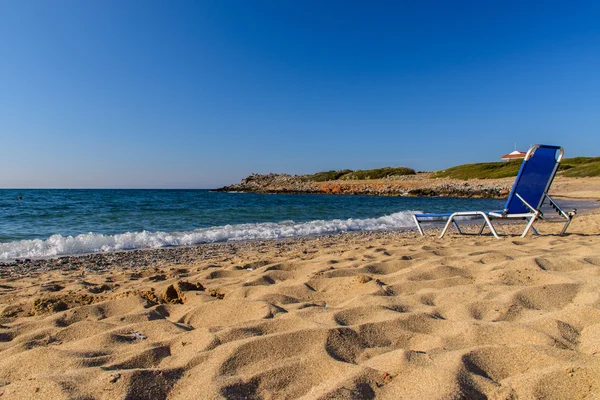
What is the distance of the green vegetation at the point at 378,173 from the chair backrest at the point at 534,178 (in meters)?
50.8

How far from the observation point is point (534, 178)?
21.9ft

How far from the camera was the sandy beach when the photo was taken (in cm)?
165

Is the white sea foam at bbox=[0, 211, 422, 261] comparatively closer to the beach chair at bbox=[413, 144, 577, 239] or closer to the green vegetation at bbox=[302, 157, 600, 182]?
the beach chair at bbox=[413, 144, 577, 239]

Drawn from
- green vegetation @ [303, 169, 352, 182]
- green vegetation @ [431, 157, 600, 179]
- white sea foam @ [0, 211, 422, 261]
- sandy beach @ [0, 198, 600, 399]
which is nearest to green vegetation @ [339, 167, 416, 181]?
green vegetation @ [303, 169, 352, 182]

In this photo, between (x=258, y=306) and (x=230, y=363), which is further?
(x=258, y=306)

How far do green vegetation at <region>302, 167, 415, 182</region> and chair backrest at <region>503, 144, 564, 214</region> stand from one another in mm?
50593

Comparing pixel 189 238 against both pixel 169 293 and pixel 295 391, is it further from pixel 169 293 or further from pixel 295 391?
pixel 295 391

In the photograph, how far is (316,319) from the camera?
8.05ft

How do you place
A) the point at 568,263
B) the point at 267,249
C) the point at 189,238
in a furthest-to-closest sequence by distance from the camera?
the point at 189,238, the point at 267,249, the point at 568,263

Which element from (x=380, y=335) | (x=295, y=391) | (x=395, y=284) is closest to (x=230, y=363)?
(x=295, y=391)

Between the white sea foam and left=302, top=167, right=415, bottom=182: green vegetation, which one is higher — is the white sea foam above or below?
below

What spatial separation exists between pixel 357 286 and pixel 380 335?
1.16 metres

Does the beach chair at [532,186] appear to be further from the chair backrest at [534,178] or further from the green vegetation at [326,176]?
the green vegetation at [326,176]

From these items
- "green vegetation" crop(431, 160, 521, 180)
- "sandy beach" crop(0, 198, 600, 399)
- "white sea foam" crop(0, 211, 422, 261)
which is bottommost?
"white sea foam" crop(0, 211, 422, 261)
